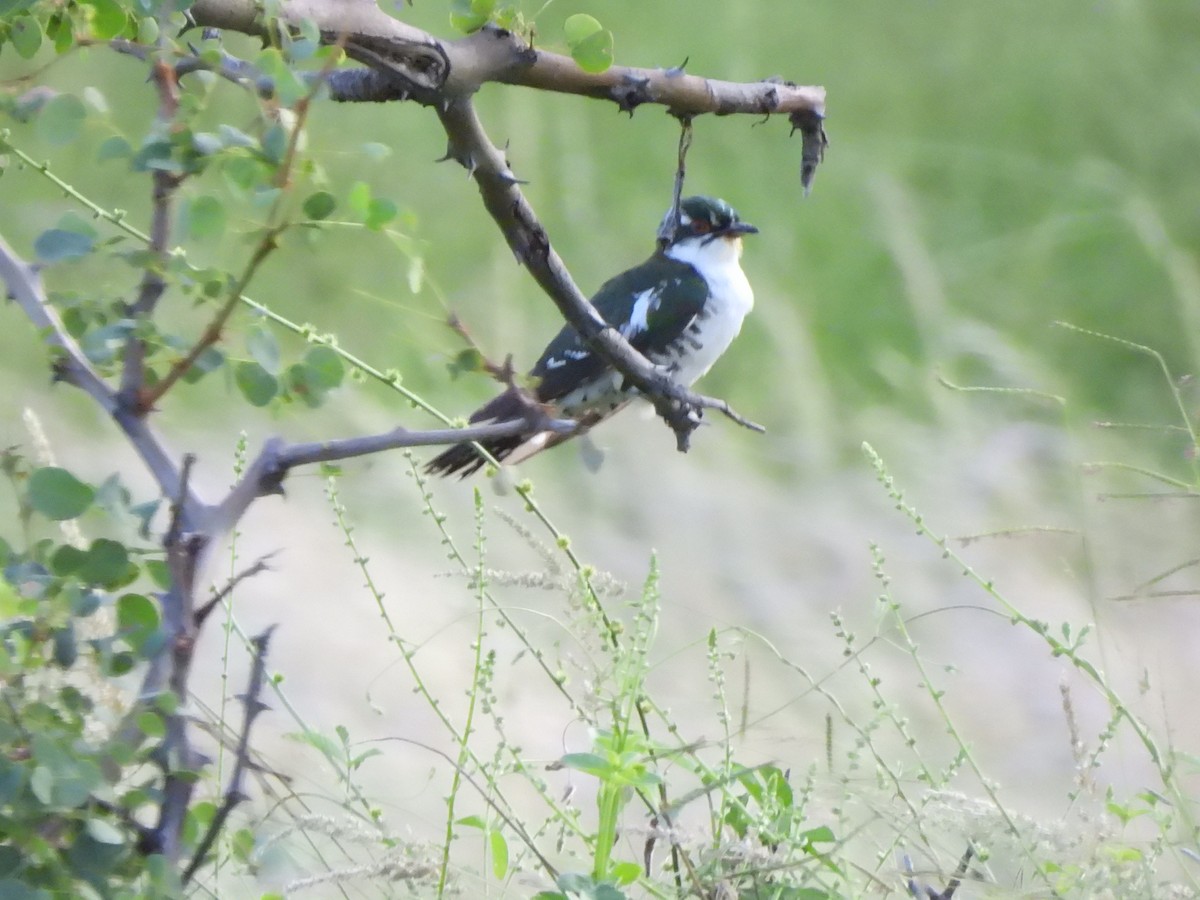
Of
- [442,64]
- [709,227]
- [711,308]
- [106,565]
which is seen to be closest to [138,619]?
[106,565]

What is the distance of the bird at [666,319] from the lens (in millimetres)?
1372

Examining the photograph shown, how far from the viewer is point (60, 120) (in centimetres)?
45

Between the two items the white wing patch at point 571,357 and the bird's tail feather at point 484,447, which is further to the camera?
the white wing patch at point 571,357

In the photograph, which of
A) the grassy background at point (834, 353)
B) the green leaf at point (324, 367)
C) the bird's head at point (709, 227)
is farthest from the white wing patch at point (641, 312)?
the green leaf at point (324, 367)

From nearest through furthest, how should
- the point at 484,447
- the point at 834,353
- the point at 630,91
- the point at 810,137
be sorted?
the point at 630,91 < the point at 810,137 < the point at 484,447 < the point at 834,353

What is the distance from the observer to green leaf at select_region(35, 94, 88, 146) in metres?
0.45

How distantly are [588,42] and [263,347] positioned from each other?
0.64 ft

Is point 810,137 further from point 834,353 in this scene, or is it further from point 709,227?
point 834,353

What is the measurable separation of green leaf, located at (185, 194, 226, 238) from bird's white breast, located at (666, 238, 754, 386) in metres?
1.02

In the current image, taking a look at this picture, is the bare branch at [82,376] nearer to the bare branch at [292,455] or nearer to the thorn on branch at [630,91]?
the bare branch at [292,455]

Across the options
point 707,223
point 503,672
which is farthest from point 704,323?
point 503,672

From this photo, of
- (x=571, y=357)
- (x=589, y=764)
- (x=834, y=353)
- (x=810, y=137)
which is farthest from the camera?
(x=834, y=353)

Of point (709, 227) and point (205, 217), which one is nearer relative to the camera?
point (205, 217)

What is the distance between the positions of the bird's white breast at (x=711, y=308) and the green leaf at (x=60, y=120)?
39.5 inches
